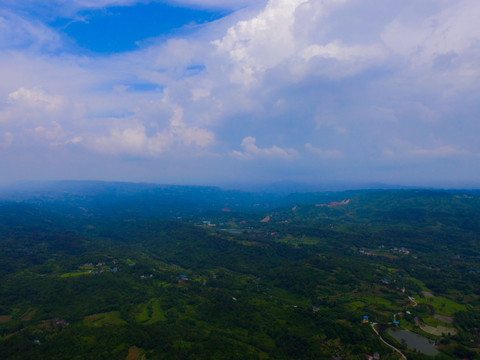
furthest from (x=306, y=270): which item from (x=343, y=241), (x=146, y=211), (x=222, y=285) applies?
(x=146, y=211)

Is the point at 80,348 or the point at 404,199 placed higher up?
the point at 404,199

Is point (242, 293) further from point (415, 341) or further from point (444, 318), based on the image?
point (444, 318)

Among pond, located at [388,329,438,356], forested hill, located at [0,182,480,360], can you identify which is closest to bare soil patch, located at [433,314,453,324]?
forested hill, located at [0,182,480,360]

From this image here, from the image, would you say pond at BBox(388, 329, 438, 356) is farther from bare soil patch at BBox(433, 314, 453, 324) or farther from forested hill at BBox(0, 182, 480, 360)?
A: bare soil patch at BBox(433, 314, 453, 324)

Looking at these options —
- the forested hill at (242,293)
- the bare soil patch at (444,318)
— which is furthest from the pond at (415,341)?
the bare soil patch at (444,318)


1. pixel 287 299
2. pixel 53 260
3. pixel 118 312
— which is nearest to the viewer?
pixel 118 312

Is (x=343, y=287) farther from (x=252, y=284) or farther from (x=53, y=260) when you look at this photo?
(x=53, y=260)

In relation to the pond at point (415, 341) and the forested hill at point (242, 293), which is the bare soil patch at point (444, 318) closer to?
the forested hill at point (242, 293)
